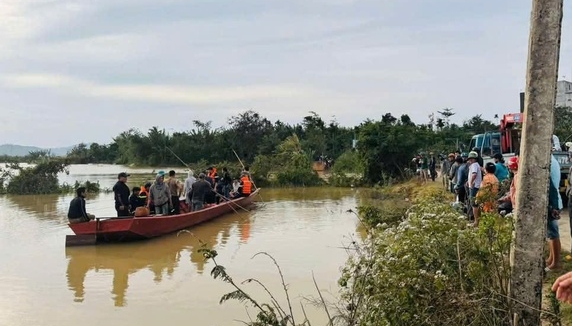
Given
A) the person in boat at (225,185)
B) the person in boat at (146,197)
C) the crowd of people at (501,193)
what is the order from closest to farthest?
the crowd of people at (501,193) < the person in boat at (146,197) < the person in boat at (225,185)

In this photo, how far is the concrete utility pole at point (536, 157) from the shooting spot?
3584 millimetres

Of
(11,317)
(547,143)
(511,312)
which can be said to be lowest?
(11,317)

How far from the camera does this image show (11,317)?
7.87 meters

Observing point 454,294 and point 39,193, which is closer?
point 454,294

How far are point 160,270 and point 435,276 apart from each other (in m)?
7.58

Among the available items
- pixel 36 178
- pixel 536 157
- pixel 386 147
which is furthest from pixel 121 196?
pixel 36 178

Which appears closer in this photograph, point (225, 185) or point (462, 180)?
point (462, 180)

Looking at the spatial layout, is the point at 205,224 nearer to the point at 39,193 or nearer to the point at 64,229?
the point at 64,229

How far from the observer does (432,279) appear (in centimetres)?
430

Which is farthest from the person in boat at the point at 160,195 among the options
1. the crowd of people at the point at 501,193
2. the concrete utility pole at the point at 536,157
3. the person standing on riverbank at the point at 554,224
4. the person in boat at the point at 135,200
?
the concrete utility pole at the point at 536,157

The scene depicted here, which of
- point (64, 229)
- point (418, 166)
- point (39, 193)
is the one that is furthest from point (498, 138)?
point (39, 193)

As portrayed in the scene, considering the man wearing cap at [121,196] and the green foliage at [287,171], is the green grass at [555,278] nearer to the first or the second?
the man wearing cap at [121,196]

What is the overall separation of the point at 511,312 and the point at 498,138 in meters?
14.3

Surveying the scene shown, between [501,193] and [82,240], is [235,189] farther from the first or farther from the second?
[501,193]
